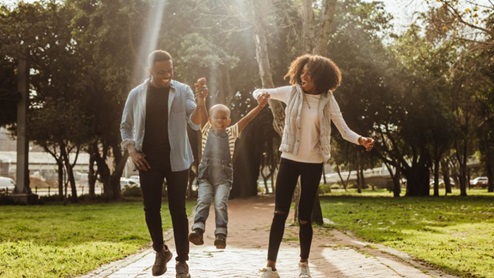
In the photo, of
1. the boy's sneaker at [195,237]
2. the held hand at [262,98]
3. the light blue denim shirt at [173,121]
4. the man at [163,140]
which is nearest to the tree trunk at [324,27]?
the held hand at [262,98]

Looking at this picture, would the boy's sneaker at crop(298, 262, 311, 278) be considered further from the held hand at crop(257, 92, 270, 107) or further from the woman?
the held hand at crop(257, 92, 270, 107)

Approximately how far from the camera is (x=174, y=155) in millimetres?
5578

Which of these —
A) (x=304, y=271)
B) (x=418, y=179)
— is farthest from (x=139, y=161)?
(x=418, y=179)

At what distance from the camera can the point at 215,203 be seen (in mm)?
6277

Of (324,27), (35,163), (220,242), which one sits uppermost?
(324,27)

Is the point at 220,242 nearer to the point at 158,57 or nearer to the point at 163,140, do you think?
the point at 163,140

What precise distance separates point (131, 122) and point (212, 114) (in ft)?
3.16

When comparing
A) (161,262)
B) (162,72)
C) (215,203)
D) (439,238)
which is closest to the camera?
(162,72)

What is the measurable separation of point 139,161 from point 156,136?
0.30 metres

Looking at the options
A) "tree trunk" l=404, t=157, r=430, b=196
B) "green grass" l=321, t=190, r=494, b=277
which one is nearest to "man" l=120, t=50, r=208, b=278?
"green grass" l=321, t=190, r=494, b=277

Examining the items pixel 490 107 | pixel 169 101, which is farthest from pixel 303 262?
pixel 490 107

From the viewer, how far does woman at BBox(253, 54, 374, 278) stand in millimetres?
5832

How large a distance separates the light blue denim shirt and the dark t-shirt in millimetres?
51

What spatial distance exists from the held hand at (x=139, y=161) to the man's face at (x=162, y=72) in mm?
688
